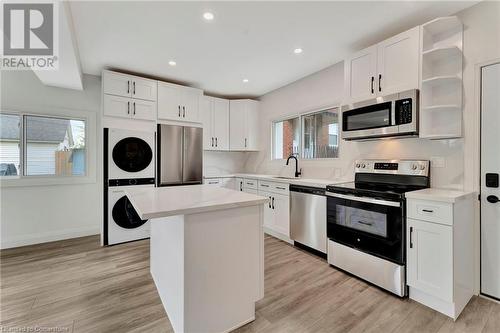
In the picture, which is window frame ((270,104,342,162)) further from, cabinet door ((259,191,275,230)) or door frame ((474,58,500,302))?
door frame ((474,58,500,302))

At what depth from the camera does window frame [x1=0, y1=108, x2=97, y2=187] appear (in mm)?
3284

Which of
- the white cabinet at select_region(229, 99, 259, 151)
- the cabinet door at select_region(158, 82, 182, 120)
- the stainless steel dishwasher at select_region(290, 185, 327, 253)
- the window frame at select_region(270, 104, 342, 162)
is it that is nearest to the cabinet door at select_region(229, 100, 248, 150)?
the white cabinet at select_region(229, 99, 259, 151)

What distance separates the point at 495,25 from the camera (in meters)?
1.96

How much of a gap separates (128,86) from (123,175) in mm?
1370

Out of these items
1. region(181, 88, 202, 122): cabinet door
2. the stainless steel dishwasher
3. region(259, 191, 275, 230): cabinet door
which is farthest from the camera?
region(181, 88, 202, 122): cabinet door

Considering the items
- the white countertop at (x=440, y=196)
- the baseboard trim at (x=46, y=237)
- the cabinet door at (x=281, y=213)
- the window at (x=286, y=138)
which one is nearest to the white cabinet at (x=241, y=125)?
the window at (x=286, y=138)

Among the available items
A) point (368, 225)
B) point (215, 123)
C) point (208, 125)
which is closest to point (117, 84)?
point (208, 125)

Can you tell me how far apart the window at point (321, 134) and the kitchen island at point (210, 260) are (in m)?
2.14

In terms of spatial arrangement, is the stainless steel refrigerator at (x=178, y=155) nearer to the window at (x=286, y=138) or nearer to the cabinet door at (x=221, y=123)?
the cabinet door at (x=221, y=123)

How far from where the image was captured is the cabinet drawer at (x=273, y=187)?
11.2 feet

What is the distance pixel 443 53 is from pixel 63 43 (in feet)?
12.3

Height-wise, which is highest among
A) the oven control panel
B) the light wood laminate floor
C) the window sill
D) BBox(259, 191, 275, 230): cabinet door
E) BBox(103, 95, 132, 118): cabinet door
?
BBox(103, 95, 132, 118): cabinet door

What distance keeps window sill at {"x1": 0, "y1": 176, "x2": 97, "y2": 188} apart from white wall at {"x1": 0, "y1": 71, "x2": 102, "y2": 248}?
47 mm

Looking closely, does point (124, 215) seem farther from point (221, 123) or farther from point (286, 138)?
point (286, 138)
